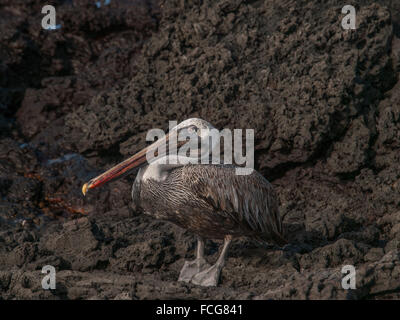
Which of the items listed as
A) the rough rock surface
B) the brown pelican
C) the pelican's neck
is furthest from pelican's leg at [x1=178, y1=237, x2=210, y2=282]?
the pelican's neck

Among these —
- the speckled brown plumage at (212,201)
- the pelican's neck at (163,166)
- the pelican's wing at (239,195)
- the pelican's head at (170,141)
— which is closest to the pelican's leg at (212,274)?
the speckled brown plumage at (212,201)

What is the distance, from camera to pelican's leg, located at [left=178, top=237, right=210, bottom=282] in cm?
557

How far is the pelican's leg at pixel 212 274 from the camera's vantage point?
17.7ft

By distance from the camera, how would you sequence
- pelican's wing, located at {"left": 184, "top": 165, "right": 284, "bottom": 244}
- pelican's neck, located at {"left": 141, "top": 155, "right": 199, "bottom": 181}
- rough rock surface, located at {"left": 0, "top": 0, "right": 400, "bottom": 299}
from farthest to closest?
rough rock surface, located at {"left": 0, "top": 0, "right": 400, "bottom": 299} → pelican's neck, located at {"left": 141, "top": 155, "right": 199, "bottom": 181} → pelican's wing, located at {"left": 184, "top": 165, "right": 284, "bottom": 244}

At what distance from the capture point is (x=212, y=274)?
5496mm

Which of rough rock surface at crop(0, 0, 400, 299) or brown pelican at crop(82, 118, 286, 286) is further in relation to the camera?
rough rock surface at crop(0, 0, 400, 299)

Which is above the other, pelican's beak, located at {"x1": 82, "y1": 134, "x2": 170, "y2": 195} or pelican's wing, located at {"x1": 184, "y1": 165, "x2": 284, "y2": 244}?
pelican's beak, located at {"x1": 82, "y1": 134, "x2": 170, "y2": 195}

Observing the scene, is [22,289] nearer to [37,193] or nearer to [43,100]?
[37,193]

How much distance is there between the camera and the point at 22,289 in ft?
15.5

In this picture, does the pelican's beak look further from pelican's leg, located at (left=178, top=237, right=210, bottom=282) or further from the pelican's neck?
pelican's leg, located at (left=178, top=237, right=210, bottom=282)

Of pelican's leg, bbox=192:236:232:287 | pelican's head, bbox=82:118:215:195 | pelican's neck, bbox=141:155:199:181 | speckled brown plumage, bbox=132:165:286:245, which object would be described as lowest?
pelican's leg, bbox=192:236:232:287

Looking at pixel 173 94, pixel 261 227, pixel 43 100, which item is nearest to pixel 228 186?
pixel 261 227

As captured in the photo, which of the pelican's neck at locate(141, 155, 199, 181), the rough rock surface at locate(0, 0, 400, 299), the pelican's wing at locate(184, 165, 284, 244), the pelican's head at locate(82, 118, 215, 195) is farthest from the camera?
the rough rock surface at locate(0, 0, 400, 299)

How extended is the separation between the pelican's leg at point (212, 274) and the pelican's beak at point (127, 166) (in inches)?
45.8
